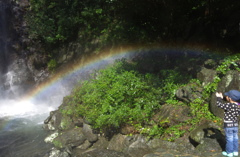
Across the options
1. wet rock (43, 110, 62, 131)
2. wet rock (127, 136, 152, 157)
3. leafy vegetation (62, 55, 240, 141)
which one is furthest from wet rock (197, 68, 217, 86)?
wet rock (43, 110, 62, 131)

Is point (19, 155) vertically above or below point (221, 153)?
below

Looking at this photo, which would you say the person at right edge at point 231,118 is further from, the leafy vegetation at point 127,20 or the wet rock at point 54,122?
the wet rock at point 54,122

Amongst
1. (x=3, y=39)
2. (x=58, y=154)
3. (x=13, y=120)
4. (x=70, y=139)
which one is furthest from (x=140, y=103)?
(x=3, y=39)

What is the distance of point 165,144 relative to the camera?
18.5 ft

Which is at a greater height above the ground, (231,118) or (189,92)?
(189,92)

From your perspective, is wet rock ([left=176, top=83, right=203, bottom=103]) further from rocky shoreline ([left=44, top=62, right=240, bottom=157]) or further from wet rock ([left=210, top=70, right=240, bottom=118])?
wet rock ([left=210, top=70, right=240, bottom=118])

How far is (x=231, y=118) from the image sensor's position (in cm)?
438

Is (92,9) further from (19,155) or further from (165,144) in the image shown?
(165,144)

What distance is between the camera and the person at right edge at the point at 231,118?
14.2ft

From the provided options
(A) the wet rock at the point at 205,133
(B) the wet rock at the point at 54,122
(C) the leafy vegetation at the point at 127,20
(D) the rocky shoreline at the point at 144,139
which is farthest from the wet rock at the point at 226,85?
(B) the wet rock at the point at 54,122

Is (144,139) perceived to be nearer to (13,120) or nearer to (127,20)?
(127,20)

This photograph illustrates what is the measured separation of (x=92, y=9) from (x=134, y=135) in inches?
459

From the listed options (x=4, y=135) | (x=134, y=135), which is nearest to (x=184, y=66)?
(x=134, y=135)

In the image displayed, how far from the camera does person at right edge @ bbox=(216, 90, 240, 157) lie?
14.2 feet
